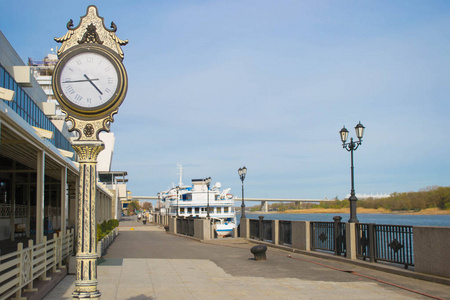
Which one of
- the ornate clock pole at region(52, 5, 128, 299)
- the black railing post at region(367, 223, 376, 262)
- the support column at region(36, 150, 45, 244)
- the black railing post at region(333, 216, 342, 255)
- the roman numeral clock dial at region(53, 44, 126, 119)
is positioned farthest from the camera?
the black railing post at region(333, 216, 342, 255)

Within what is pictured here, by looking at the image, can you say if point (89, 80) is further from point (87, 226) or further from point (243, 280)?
point (243, 280)

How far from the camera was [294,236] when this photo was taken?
67.0 feet

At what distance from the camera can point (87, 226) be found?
5.53m

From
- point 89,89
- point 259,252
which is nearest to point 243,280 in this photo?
point 259,252

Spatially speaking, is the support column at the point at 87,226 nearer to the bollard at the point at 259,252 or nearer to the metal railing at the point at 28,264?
the metal railing at the point at 28,264

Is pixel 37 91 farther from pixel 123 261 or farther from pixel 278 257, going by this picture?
pixel 278 257

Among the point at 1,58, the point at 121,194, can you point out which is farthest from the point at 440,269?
the point at 121,194

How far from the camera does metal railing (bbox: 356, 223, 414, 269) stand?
13945 millimetres

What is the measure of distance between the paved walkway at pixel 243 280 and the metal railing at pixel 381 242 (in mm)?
728

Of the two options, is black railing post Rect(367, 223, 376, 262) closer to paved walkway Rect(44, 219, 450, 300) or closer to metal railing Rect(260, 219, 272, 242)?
paved walkway Rect(44, 219, 450, 300)

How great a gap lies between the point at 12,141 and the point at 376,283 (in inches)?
386

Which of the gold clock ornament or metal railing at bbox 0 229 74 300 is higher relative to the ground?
the gold clock ornament

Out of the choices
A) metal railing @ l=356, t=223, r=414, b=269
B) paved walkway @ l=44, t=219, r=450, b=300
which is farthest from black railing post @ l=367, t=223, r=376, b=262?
paved walkway @ l=44, t=219, r=450, b=300

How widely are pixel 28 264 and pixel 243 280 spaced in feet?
19.1
